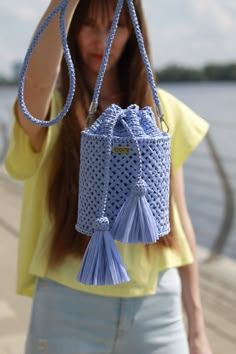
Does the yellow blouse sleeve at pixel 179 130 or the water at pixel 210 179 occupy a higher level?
the yellow blouse sleeve at pixel 179 130

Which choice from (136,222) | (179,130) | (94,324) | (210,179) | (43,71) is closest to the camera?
(136,222)

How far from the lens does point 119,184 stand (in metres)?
1.40

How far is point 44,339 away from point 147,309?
27 cm

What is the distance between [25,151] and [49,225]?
0.21 metres

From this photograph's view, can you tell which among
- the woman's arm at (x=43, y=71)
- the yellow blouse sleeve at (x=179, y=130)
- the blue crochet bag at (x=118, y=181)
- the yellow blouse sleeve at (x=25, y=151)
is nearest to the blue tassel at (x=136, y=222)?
the blue crochet bag at (x=118, y=181)

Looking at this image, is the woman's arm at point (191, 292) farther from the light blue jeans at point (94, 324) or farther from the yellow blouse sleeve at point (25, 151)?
the yellow blouse sleeve at point (25, 151)

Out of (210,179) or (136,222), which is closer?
(136,222)

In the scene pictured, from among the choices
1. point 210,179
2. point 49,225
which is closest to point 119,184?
point 49,225

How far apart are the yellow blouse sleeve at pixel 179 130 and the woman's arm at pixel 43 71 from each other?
1.31 ft

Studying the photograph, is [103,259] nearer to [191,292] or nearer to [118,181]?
[118,181]

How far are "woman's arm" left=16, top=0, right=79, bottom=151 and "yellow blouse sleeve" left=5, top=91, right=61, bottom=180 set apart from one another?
1.2 inches

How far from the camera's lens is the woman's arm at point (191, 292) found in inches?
79.7

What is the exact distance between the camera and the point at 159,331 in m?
1.85

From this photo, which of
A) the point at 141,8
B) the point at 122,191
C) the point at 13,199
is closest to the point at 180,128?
the point at 141,8
